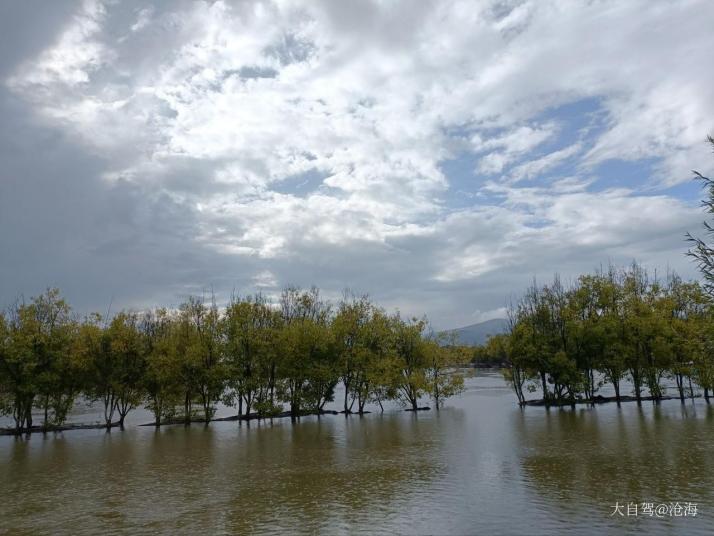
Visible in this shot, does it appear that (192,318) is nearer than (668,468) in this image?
No

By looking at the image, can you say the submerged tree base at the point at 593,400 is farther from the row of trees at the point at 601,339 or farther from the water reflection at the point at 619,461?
the water reflection at the point at 619,461

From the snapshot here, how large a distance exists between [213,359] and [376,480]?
3585 centimetres

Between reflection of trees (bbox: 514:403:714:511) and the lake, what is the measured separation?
0.09 metres

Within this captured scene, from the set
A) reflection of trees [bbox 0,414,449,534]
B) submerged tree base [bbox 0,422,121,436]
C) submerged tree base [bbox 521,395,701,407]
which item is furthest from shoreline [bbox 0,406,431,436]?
submerged tree base [bbox 521,395,701,407]

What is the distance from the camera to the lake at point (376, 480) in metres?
16.9

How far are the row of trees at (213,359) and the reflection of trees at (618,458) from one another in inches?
795

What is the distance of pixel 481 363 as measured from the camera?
189 m

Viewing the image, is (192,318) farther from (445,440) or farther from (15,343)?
(445,440)

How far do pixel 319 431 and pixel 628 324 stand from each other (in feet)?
131

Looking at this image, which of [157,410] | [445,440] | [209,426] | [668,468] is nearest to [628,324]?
[445,440]

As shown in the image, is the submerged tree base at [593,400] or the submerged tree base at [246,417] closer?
the submerged tree base at [246,417]

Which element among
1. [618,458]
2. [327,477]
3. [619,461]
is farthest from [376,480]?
[618,458]

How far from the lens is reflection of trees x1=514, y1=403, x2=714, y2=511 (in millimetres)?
19109

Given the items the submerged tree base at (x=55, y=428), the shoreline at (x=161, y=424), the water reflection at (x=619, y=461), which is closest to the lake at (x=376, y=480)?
the water reflection at (x=619, y=461)
